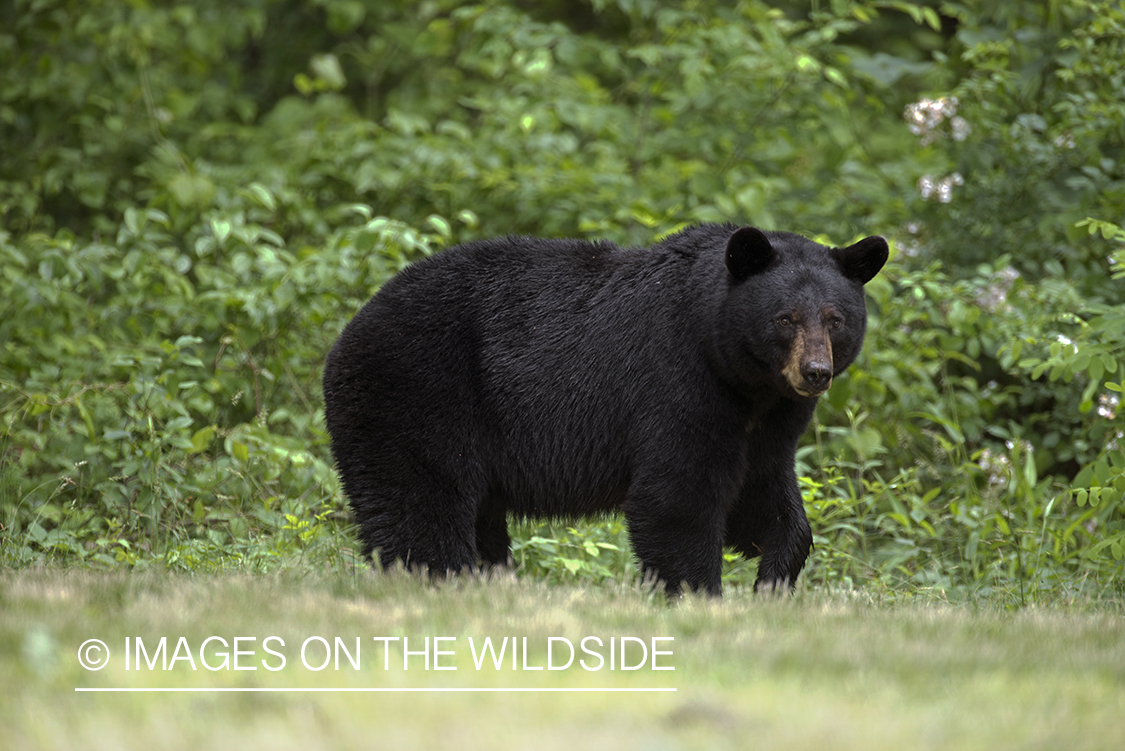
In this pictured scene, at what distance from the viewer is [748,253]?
13.5 ft

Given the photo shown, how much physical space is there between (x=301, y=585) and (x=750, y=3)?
6.64m

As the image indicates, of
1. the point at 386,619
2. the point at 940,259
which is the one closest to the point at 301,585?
the point at 386,619

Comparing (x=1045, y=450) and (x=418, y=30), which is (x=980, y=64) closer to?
(x=1045, y=450)

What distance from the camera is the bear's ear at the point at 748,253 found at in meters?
4.04

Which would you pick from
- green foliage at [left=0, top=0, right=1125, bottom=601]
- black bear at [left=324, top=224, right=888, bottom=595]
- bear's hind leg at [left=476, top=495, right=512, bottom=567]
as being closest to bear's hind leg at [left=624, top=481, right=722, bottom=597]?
black bear at [left=324, top=224, right=888, bottom=595]

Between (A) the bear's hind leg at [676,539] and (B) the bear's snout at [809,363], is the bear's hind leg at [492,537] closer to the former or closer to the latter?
(A) the bear's hind leg at [676,539]

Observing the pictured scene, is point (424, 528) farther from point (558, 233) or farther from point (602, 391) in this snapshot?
point (558, 233)

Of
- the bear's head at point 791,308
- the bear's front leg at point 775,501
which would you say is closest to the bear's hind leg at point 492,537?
the bear's front leg at point 775,501

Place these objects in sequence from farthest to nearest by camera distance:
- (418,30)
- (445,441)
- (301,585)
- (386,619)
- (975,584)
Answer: (418,30)
(975,584)
(445,441)
(301,585)
(386,619)

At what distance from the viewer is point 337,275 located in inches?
254

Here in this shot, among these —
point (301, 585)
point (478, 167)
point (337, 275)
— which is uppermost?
point (478, 167)
